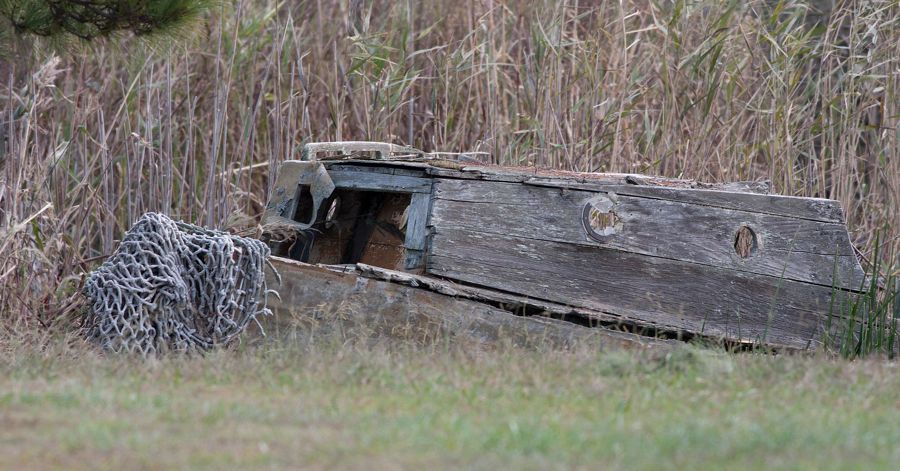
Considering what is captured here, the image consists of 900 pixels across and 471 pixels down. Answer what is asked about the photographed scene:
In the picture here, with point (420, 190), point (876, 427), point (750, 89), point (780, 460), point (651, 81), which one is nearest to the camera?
point (780, 460)

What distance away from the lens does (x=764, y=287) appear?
5.27 meters

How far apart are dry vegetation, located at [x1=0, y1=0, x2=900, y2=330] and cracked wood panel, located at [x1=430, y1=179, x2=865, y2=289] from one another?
124cm

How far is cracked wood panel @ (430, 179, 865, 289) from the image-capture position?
504 centimetres

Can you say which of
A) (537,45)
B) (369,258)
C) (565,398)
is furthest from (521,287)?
(537,45)

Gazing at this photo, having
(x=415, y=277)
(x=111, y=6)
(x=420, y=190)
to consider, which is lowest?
(x=415, y=277)

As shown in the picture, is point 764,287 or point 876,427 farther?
point 764,287

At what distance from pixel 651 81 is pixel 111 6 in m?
3.77

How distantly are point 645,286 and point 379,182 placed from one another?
1.44 m

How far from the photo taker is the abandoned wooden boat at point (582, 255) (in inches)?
194

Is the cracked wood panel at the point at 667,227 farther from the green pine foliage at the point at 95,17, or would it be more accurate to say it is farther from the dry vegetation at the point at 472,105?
the green pine foliage at the point at 95,17

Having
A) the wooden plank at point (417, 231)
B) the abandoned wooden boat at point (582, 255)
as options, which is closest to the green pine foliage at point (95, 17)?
the abandoned wooden boat at point (582, 255)

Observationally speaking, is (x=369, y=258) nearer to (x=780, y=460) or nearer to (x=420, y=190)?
(x=420, y=190)

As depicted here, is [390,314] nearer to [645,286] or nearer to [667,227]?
[645,286]

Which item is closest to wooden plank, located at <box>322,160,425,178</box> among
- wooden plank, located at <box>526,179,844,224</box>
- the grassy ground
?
wooden plank, located at <box>526,179,844,224</box>
